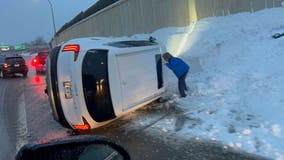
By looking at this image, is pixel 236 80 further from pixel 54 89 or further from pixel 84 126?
pixel 54 89

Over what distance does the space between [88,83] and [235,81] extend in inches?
189

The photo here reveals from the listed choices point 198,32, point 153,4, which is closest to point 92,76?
point 198,32

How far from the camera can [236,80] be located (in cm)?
1223

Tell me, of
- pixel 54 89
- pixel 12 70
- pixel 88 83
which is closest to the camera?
pixel 88 83

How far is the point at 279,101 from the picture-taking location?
9.75 meters

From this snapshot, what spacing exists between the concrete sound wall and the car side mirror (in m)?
13.6

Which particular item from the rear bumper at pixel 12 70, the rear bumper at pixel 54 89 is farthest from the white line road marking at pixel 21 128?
the rear bumper at pixel 12 70

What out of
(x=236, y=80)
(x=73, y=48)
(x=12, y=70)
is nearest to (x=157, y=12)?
(x=236, y=80)

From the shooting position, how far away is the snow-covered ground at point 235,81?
849 centimetres

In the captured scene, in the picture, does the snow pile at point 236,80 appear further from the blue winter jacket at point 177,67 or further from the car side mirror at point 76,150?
the car side mirror at point 76,150

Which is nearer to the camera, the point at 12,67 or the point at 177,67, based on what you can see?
the point at 177,67

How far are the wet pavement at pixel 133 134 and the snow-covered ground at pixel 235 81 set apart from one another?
346 mm

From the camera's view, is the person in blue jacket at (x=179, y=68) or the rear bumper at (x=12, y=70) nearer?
the person in blue jacket at (x=179, y=68)

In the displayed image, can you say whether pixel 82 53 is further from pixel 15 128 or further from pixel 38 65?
pixel 38 65
